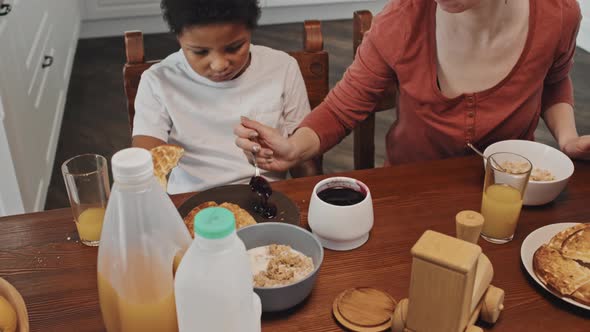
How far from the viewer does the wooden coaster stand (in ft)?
2.83

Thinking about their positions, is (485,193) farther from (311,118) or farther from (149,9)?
(149,9)

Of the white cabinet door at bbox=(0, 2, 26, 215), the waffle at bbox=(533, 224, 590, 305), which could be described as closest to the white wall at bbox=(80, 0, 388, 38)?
the white cabinet door at bbox=(0, 2, 26, 215)

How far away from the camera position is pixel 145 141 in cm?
143

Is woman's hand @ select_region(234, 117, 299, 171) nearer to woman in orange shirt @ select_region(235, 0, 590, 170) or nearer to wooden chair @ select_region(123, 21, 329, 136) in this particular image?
woman in orange shirt @ select_region(235, 0, 590, 170)

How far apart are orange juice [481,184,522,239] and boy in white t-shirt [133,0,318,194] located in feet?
1.95

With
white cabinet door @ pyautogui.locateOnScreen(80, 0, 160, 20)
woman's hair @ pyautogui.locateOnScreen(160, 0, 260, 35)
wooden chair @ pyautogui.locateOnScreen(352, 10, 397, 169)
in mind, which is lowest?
white cabinet door @ pyautogui.locateOnScreen(80, 0, 160, 20)

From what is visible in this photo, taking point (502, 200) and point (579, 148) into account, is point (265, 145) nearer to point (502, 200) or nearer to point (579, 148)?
point (502, 200)

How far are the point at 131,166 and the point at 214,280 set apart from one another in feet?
0.48

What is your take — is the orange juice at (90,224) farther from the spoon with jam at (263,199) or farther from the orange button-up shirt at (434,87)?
the orange button-up shirt at (434,87)

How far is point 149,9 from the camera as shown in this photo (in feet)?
13.8

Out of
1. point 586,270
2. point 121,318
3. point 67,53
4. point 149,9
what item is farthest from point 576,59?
point 121,318

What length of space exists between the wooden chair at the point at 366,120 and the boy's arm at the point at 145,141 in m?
0.51

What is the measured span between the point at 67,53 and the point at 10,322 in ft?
10.3

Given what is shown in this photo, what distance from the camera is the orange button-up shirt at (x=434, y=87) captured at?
1354 mm
